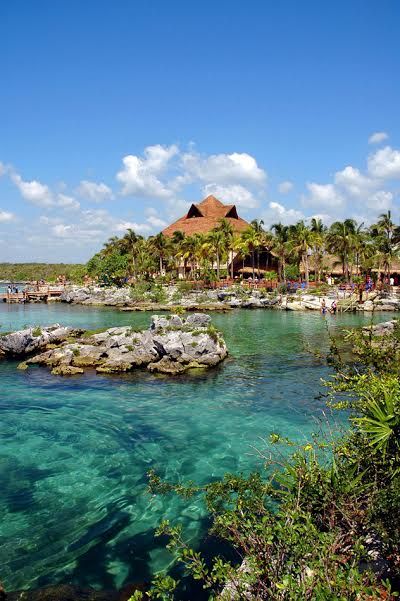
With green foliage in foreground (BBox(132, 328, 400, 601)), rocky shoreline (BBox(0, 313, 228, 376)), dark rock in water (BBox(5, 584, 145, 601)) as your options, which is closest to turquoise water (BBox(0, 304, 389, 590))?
dark rock in water (BBox(5, 584, 145, 601))

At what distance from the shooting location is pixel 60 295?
82.8 m

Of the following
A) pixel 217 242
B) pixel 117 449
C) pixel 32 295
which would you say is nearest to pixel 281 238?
pixel 217 242

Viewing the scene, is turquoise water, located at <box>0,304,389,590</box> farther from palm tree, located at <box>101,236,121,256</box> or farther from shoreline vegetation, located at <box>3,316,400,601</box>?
palm tree, located at <box>101,236,121,256</box>

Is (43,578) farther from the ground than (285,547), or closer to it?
closer to it

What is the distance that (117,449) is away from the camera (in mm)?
14148

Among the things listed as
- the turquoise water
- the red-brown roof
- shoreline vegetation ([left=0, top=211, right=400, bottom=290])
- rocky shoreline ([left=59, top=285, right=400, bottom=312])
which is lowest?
the turquoise water

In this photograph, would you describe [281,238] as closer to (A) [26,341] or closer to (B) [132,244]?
(B) [132,244]

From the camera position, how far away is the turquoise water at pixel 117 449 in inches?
345

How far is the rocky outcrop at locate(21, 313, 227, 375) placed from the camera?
24.7m

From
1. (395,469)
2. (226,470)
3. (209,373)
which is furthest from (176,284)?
(395,469)

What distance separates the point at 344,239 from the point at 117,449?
6098 centimetres

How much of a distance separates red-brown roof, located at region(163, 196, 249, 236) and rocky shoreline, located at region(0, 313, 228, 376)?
71926 mm

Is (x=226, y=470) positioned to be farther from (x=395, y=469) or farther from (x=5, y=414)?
(x=5, y=414)

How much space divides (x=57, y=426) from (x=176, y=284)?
206 feet
